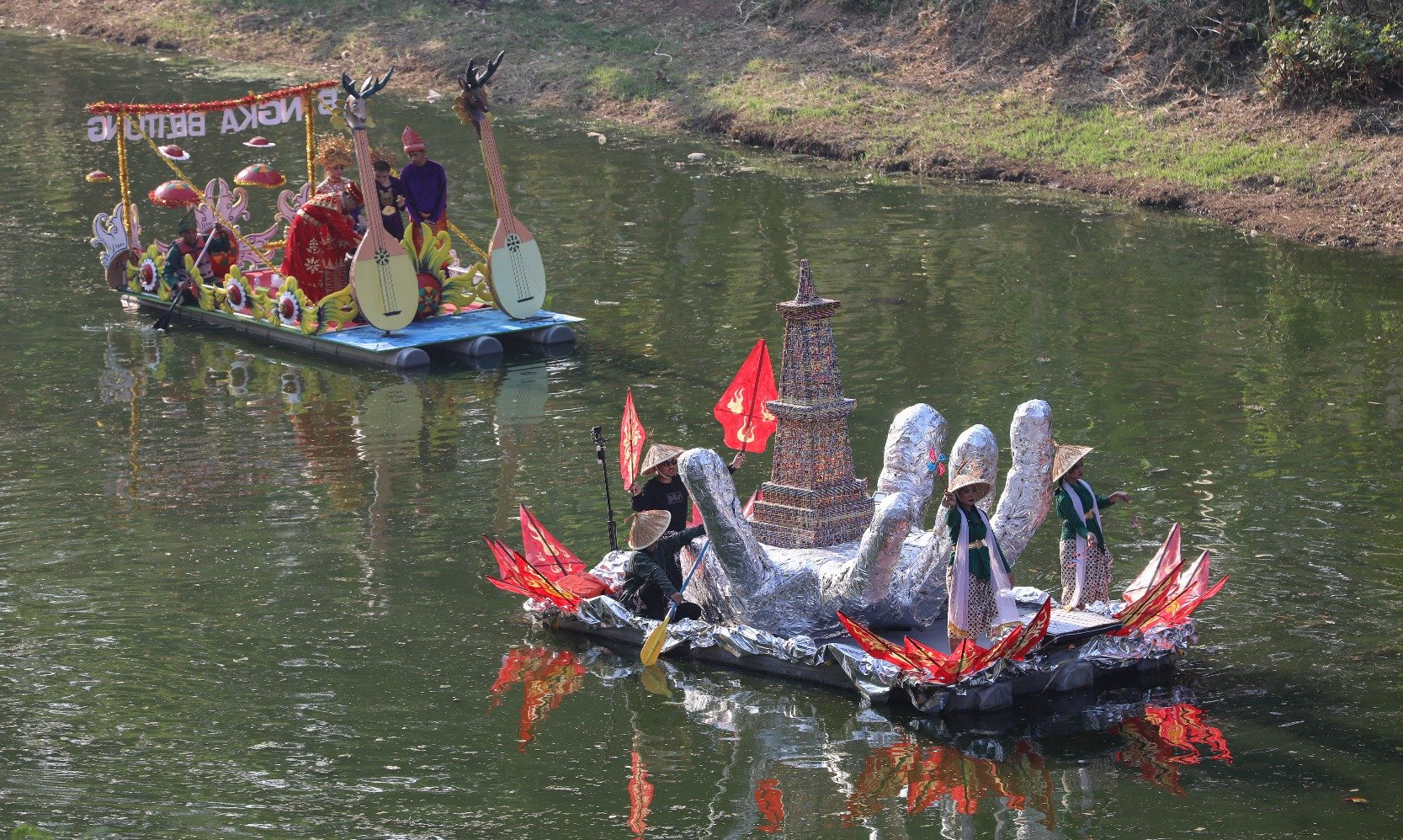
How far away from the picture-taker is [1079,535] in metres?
11.7

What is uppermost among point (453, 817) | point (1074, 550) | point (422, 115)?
point (422, 115)

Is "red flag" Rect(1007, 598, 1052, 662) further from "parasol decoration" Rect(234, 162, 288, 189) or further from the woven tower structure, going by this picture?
"parasol decoration" Rect(234, 162, 288, 189)

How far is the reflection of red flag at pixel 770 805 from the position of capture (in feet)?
32.1

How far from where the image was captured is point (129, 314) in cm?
2177

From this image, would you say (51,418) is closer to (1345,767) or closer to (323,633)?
(323,633)

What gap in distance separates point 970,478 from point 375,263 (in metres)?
9.83

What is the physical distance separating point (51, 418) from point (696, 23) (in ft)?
64.6

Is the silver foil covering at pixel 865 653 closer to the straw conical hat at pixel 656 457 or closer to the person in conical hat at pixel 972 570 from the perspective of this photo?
the person in conical hat at pixel 972 570

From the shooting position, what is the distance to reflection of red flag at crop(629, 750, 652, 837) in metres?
9.86

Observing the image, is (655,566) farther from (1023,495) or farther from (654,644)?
(1023,495)

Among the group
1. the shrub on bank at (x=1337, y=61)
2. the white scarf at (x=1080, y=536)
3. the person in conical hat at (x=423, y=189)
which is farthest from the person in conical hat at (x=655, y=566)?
the shrub on bank at (x=1337, y=61)

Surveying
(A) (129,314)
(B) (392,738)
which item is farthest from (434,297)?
(B) (392,738)

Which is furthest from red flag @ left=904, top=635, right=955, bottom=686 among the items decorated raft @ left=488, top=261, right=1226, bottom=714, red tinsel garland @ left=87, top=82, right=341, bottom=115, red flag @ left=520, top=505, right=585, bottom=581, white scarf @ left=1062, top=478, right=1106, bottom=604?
red tinsel garland @ left=87, top=82, right=341, bottom=115

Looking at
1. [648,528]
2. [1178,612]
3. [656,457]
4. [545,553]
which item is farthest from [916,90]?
[1178,612]
